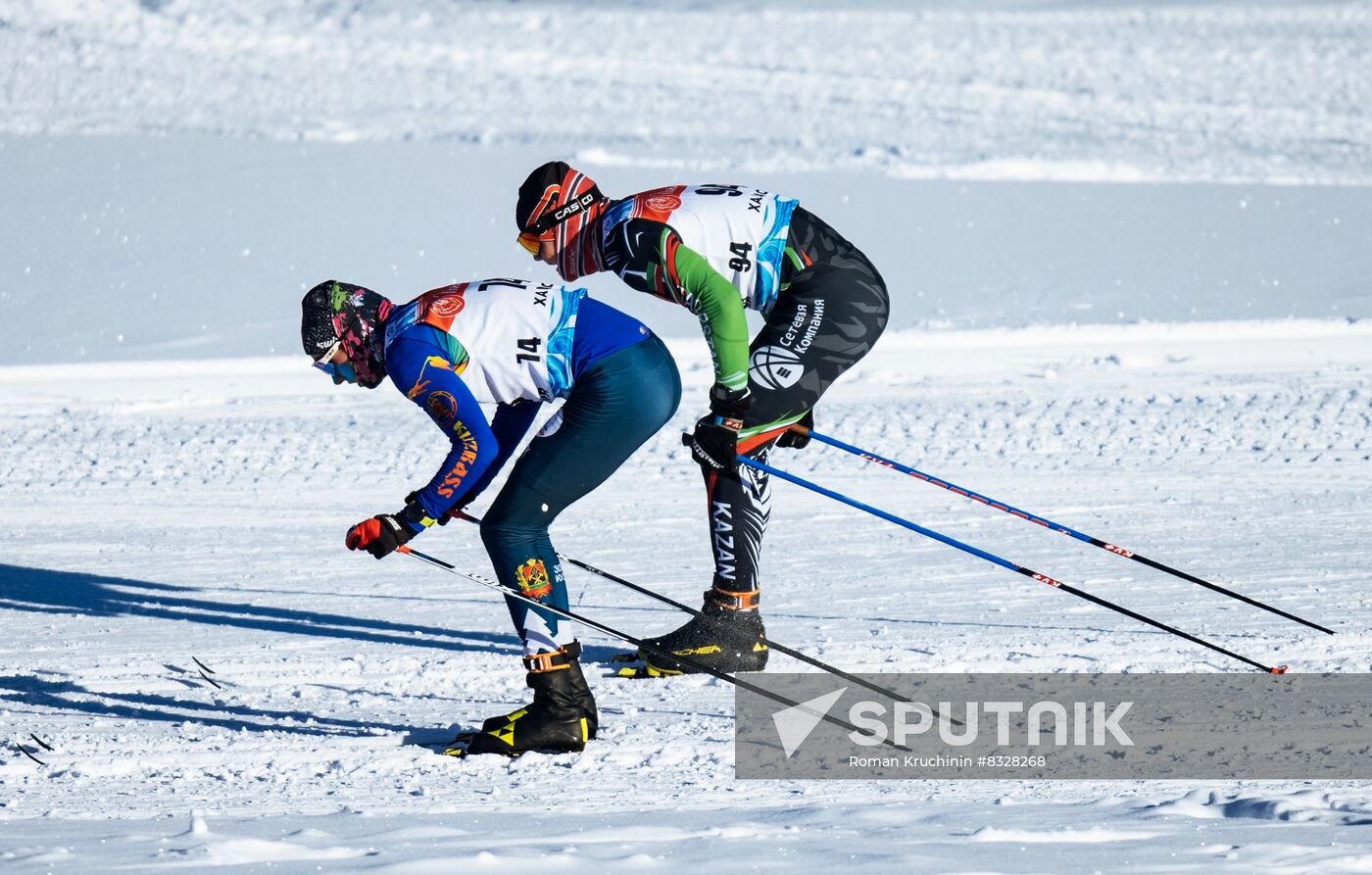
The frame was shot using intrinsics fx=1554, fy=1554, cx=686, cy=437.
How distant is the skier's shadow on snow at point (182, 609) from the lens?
600 cm

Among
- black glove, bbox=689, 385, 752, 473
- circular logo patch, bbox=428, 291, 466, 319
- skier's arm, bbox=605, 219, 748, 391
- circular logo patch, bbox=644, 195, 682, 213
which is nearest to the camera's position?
circular logo patch, bbox=428, 291, 466, 319

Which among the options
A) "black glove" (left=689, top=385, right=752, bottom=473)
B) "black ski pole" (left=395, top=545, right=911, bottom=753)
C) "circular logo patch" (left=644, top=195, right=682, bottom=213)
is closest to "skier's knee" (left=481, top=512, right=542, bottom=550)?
"black ski pole" (left=395, top=545, right=911, bottom=753)

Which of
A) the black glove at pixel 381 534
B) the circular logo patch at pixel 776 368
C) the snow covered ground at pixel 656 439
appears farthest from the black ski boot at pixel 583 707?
the circular logo patch at pixel 776 368

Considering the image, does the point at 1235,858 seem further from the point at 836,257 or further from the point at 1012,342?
the point at 1012,342

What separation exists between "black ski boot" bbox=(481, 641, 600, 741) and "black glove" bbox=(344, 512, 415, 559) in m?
0.60

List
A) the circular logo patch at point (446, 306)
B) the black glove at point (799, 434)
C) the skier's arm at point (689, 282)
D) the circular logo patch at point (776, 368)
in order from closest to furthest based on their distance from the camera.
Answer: the circular logo patch at point (446, 306)
the skier's arm at point (689, 282)
the circular logo patch at point (776, 368)
the black glove at point (799, 434)

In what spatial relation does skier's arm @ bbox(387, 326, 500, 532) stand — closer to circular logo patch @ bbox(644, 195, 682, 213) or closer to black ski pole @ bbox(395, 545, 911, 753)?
black ski pole @ bbox(395, 545, 911, 753)

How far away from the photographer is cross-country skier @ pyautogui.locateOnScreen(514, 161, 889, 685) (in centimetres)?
483

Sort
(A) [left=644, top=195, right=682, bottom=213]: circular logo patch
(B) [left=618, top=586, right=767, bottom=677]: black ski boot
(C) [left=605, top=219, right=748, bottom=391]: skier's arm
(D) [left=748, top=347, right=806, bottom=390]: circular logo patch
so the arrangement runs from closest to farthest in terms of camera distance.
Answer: (C) [left=605, top=219, right=748, bottom=391]: skier's arm → (A) [left=644, top=195, right=682, bottom=213]: circular logo patch → (D) [left=748, top=347, right=806, bottom=390]: circular logo patch → (B) [left=618, top=586, right=767, bottom=677]: black ski boot

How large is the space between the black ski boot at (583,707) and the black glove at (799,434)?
52.7 inches

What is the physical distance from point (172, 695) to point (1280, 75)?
20713mm

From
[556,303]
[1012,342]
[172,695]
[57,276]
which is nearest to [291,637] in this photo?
[172,695]

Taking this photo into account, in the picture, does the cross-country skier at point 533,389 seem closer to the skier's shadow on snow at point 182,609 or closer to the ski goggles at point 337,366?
the ski goggles at point 337,366

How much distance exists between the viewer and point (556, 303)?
4531 mm
